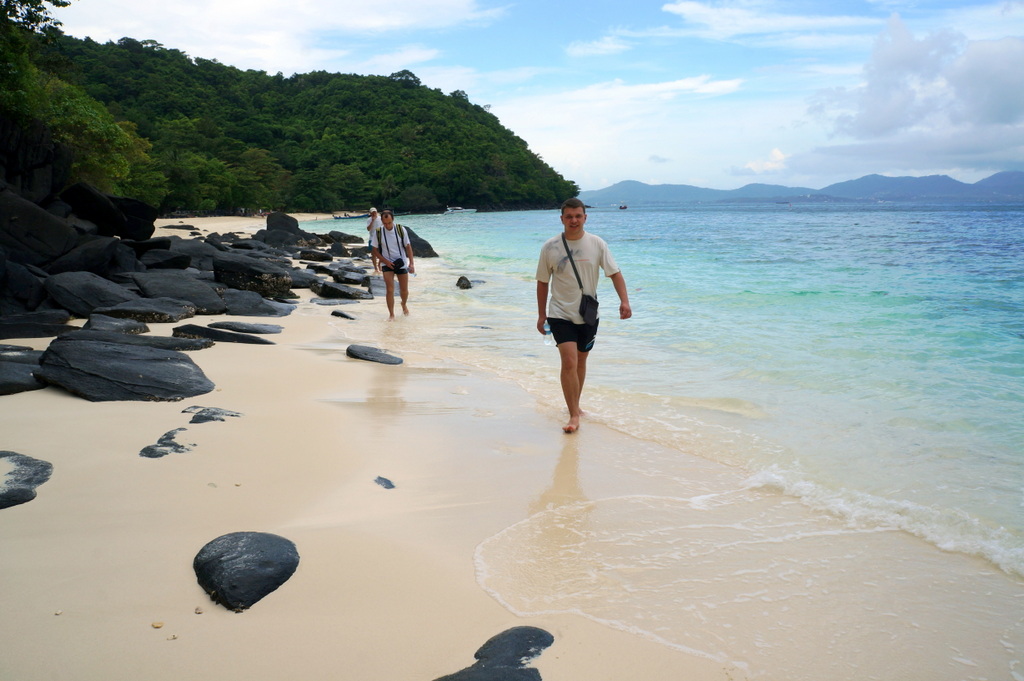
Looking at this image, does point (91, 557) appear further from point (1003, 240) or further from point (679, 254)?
point (1003, 240)

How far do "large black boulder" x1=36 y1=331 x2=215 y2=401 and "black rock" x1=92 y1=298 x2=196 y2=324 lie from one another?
8.98 ft

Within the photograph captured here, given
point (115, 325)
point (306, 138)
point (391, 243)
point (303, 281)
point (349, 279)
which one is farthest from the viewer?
point (306, 138)

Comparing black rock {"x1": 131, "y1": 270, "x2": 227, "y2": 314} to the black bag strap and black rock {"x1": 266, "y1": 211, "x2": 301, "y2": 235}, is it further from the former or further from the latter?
black rock {"x1": 266, "y1": 211, "x2": 301, "y2": 235}

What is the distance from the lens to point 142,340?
19.9ft

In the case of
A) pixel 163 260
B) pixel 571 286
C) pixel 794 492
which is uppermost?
pixel 163 260

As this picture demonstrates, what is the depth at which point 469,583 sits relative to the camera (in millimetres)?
2820

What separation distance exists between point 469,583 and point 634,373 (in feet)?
15.6

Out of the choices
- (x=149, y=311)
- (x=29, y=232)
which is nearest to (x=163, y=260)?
(x=29, y=232)

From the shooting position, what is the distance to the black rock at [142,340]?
18.8 ft

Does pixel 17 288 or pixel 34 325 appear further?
pixel 17 288

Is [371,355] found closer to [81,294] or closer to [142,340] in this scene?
[142,340]

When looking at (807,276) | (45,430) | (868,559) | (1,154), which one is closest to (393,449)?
(45,430)

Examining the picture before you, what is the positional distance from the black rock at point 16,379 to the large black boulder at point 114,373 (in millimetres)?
62

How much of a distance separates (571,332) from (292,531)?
8.92 feet
